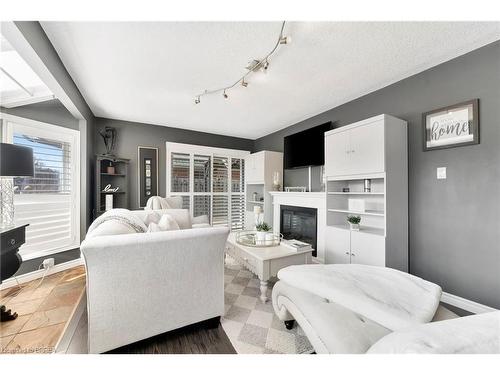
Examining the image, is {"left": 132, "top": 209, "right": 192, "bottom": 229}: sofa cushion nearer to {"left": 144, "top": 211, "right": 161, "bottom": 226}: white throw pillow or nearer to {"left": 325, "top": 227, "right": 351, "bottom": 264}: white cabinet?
{"left": 144, "top": 211, "right": 161, "bottom": 226}: white throw pillow

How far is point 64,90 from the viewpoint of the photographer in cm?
205

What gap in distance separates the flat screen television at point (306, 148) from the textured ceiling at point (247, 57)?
17.5 inches

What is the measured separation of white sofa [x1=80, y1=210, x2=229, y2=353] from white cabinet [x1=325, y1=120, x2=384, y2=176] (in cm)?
184

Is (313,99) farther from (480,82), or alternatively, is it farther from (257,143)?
(257,143)

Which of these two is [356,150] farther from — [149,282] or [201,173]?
[201,173]

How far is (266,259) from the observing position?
1.87 metres

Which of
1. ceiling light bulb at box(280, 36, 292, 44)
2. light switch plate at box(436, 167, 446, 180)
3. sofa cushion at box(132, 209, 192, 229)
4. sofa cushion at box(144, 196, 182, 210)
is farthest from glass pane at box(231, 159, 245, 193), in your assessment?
light switch plate at box(436, 167, 446, 180)

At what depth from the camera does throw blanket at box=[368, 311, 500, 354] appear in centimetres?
55

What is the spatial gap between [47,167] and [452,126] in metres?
4.68

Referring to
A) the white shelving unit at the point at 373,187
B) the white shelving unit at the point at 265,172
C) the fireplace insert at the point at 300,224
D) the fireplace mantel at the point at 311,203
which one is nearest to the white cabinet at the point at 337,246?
the white shelving unit at the point at 373,187

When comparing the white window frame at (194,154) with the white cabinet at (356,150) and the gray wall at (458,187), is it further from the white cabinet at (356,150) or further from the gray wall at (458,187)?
the gray wall at (458,187)

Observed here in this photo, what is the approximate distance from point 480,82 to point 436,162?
0.75m

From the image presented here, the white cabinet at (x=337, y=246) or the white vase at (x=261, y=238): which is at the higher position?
the white vase at (x=261, y=238)

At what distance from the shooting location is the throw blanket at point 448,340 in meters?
0.55
